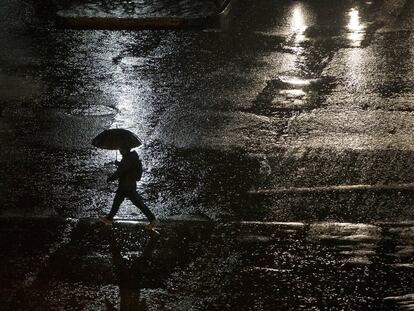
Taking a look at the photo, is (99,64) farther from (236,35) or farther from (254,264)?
(254,264)

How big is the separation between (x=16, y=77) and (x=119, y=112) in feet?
10.5

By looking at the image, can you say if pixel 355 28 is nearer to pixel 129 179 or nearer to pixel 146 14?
pixel 146 14

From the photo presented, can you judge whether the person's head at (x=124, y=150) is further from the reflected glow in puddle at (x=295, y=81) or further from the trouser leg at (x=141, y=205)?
the reflected glow in puddle at (x=295, y=81)

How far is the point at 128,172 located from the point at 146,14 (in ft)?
32.2

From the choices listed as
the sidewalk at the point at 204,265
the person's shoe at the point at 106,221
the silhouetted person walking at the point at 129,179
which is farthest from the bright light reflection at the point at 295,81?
the person's shoe at the point at 106,221

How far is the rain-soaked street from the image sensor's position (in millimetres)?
8656

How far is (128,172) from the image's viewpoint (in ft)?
32.0

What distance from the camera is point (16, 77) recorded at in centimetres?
1592

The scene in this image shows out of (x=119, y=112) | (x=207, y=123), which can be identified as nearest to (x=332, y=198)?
(x=207, y=123)

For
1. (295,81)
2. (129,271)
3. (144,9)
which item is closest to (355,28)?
(295,81)

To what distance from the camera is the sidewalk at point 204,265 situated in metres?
8.25

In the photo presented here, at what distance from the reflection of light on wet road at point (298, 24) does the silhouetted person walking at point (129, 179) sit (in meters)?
8.40

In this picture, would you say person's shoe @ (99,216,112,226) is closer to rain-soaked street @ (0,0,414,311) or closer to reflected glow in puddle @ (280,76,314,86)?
rain-soaked street @ (0,0,414,311)

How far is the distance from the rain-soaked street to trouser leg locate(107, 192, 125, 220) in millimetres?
266
